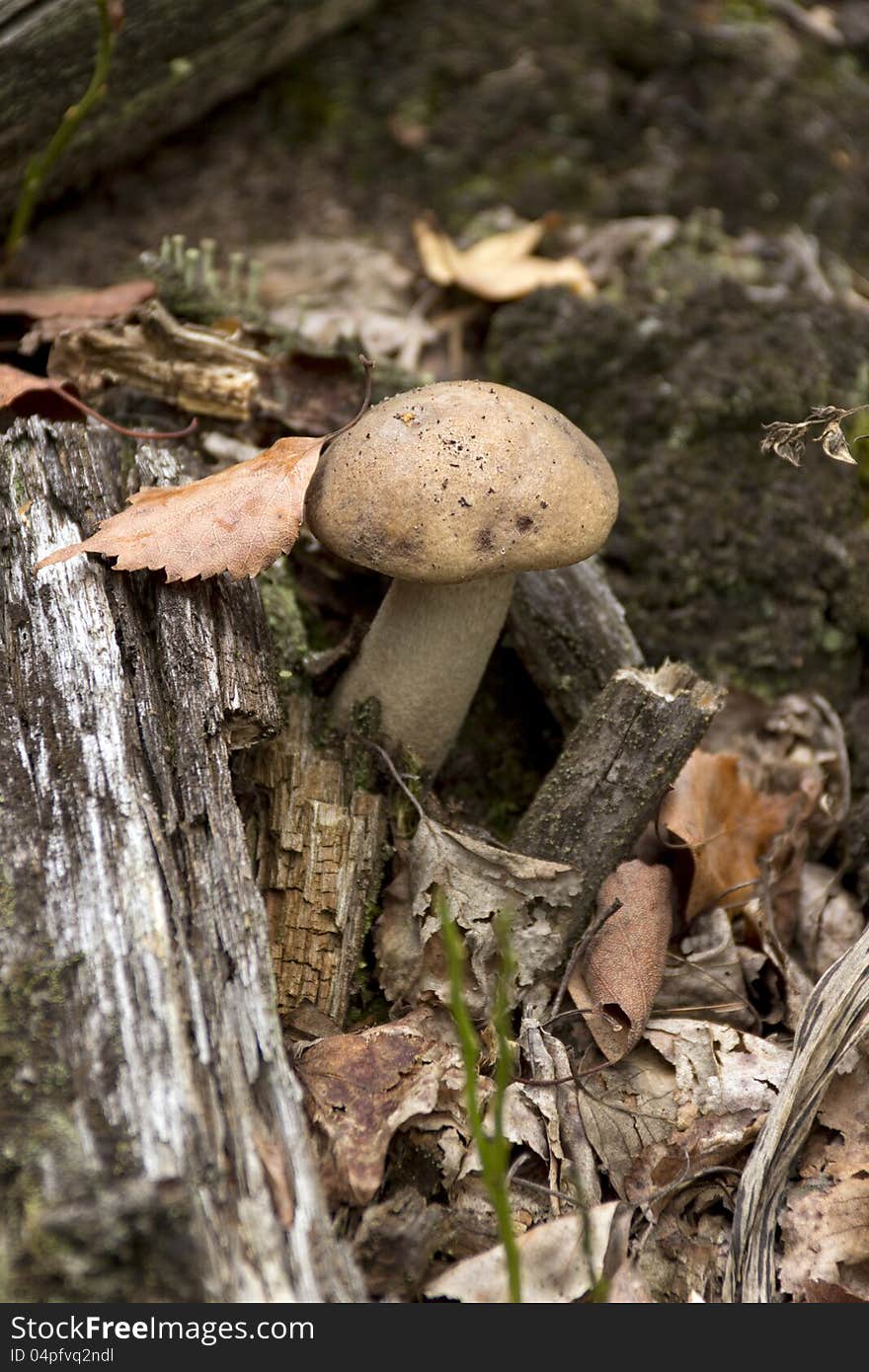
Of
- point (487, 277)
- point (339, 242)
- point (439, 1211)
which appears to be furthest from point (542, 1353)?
point (339, 242)

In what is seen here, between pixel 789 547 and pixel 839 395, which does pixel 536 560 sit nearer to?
pixel 789 547

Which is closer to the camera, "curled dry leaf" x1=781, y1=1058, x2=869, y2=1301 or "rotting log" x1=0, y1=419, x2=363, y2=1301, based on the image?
"rotting log" x1=0, y1=419, x2=363, y2=1301

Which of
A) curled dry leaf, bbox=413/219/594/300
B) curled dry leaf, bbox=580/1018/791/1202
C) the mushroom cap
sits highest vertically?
the mushroom cap

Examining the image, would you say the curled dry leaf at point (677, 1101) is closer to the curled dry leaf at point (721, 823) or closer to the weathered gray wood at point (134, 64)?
the curled dry leaf at point (721, 823)

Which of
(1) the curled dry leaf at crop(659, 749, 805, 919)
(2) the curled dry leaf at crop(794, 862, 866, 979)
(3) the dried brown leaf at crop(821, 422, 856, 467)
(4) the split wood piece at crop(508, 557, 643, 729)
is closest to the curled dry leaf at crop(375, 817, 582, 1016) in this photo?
(1) the curled dry leaf at crop(659, 749, 805, 919)

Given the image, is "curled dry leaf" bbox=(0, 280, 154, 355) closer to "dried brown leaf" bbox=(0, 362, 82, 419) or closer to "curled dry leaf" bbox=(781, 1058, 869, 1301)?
"dried brown leaf" bbox=(0, 362, 82, 419)

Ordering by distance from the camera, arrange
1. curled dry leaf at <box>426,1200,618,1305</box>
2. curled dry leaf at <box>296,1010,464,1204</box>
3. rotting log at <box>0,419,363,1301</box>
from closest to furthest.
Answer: rotting log at <box>0,419,363,1301</box> < curled dry leaf at <box>426,1200,618,1305</box> < curled dry leaf at <box>296,1010,464,1204</box>

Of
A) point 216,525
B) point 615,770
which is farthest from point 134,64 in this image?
point 615,770

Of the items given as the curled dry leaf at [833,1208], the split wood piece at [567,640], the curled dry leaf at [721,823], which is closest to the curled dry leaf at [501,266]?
the split wood piece at [567,640]
